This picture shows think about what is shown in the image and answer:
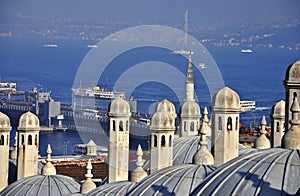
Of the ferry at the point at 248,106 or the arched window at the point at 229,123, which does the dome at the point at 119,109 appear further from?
the ferry at the point at 248,106

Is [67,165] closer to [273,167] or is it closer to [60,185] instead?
[60,185]

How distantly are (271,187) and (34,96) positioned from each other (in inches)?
4203

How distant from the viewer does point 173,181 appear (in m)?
18.9

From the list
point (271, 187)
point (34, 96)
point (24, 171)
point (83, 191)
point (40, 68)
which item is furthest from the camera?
point (40, 68)

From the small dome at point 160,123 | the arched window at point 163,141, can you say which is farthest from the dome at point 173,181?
the arched window at point 163,141

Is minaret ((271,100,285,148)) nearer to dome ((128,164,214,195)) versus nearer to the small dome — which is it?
the small dome

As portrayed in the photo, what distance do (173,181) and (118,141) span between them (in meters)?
5.55

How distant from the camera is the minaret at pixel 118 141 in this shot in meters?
24.3

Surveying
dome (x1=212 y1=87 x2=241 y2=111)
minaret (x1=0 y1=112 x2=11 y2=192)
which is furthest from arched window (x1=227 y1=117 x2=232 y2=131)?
minaret (x1=0 y1=112 x2=11 y2=192)

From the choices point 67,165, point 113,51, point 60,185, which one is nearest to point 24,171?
point 60,185

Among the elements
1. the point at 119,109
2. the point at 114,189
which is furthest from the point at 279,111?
the point at 114,189

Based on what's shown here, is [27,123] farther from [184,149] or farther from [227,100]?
[227,100]

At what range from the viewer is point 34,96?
12138cm

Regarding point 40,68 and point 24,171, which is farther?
point 40,68
